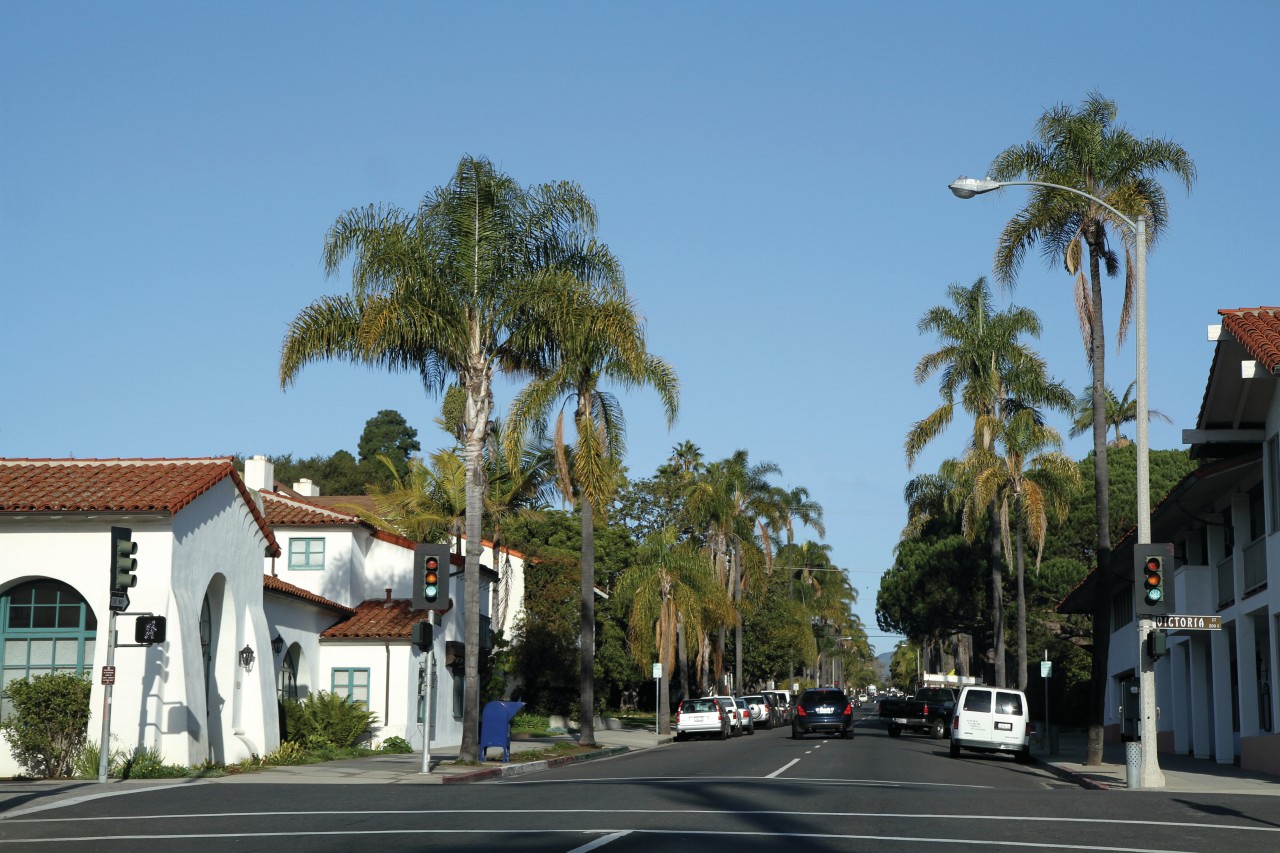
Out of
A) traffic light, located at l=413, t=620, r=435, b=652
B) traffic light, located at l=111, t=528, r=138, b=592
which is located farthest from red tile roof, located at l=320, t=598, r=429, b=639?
traffic light, located at l=111, t=528, r=138, b=592

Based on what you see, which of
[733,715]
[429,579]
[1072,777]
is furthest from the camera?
[733,715]

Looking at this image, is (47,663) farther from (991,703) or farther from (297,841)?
(991,703)

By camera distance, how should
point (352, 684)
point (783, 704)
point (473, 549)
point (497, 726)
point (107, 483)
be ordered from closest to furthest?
point (107, 483), point (473, 549), point (497, 726), point (352, 684), point (783, 704)

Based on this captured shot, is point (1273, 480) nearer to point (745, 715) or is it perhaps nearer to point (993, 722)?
point (993, 722)

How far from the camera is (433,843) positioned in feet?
39.2

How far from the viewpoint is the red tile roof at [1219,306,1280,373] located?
2203cm

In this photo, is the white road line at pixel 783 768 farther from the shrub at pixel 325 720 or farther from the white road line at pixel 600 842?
the white road line at pixel 600 842

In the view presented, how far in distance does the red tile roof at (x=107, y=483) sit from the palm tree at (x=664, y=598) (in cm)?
2606

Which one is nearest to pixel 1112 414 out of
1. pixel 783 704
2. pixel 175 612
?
pixel 783 704

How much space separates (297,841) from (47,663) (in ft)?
45.6

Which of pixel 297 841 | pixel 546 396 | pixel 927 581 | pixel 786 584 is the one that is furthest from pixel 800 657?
pixel 297 841

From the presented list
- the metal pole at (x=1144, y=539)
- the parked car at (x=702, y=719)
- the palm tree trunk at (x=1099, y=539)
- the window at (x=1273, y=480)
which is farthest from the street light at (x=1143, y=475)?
the parked car at (x=702, y=719)

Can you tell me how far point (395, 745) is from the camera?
110 ft

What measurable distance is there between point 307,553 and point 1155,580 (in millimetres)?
24061
